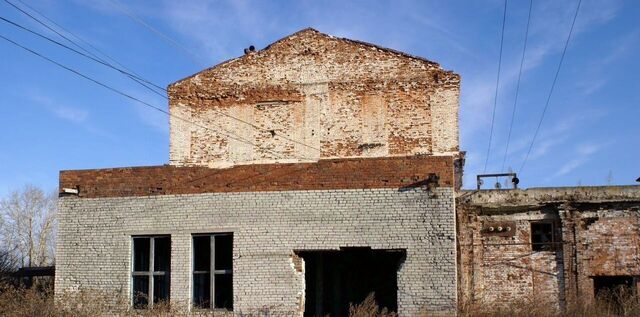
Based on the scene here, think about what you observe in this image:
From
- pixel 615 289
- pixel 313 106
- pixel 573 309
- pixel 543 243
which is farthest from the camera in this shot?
pixel 313 106

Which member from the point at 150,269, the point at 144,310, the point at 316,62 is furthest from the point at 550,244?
the point at 316,62

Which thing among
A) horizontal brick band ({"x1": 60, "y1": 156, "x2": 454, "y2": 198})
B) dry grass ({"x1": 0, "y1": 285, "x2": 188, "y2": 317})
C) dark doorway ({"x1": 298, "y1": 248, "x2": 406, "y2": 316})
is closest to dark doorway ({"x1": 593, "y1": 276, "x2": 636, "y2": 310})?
dark doorway ({"x1": 298, "y1": 248, "x2": 406, "y2": 316})

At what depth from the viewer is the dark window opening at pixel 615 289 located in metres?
15.4

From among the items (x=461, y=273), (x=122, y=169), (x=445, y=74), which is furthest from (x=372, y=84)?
(x=122, y=169)

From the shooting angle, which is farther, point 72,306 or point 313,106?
point 313,106

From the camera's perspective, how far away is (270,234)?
47.4ft

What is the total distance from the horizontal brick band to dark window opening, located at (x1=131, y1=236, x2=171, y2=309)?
1098 millimetres

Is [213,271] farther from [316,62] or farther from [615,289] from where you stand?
[316,62]

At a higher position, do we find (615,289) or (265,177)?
(265,177)

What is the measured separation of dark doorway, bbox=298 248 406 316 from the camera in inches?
696

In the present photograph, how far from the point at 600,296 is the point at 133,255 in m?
10.6

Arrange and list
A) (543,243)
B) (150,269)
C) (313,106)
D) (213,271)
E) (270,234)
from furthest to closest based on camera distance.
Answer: (313,106)
(543,243)
(150,269)
(213,271)
(270,234)

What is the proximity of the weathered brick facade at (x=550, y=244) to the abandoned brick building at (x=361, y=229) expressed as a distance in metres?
0.03

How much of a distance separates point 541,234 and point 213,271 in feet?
26.3
